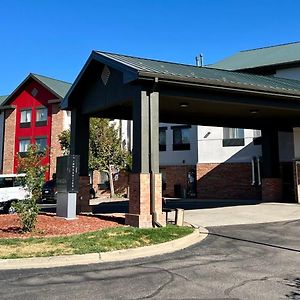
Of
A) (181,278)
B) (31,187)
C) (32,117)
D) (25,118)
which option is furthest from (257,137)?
(25,118)

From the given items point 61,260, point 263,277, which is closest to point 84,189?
point 61,260

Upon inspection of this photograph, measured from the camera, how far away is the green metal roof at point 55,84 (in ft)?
140

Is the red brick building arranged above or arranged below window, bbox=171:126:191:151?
above

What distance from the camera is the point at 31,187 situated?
39.8 ft

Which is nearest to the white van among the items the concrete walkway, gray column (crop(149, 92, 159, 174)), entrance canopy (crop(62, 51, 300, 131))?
entrance canopy (crop(62, 51, 300, 131))

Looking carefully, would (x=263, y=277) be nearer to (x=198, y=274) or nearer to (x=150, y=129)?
(x=198, y=274)

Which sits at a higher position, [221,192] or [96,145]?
[96,145]

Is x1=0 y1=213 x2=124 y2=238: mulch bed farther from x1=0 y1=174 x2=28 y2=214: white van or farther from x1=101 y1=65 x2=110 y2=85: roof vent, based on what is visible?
x1=101 y1=65 x2=110 y2=85: roof vent

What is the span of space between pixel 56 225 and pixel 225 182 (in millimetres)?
18237

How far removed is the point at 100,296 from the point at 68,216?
8.79m

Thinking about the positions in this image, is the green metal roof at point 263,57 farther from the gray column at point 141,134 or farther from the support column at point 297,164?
the gray column at point 141,134

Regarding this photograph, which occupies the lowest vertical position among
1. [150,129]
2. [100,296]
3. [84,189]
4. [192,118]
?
[100,296]

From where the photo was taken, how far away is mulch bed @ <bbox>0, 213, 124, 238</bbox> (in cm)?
1152

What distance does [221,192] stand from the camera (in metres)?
29.0
